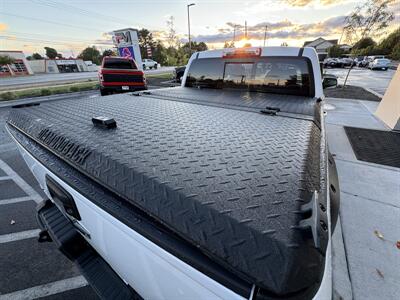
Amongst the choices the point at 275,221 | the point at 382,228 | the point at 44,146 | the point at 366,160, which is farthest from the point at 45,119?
the point at 366,160

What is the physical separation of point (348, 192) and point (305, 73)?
194 centimetres

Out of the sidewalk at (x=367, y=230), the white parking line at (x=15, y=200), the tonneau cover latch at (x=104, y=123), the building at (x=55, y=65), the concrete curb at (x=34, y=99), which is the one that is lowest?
the building at (x=55, y=65)

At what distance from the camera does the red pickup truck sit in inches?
340

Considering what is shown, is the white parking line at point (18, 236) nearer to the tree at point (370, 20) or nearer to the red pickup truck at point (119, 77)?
the red pickup truck at point (119, 77)

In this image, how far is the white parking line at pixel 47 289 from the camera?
6.07 feet

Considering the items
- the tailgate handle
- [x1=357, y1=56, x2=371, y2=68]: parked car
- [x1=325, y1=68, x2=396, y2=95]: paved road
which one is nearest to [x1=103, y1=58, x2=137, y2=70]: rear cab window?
the tailgate handle

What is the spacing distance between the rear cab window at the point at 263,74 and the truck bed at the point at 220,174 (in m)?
1.21

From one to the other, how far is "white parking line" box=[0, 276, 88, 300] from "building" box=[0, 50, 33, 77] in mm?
56829

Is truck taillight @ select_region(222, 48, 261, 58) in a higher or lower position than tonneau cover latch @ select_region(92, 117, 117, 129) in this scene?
higher

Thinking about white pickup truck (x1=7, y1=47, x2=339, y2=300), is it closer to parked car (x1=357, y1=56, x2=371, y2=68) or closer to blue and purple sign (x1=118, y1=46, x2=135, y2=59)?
blue and purple sign (x1=118, y1=46, x2=135, y2=59)

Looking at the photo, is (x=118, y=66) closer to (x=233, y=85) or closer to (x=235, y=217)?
(x=233, y=85)

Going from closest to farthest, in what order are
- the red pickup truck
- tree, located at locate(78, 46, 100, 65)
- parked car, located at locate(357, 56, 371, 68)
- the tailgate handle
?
the tailgate handle, the red pickup truck, parked car, located at locate(357, 56, 371, 68), tree, located at locate(78, 46, 100, 65)

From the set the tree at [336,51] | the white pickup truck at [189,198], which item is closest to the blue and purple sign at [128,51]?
the white pickup truck at [189,198]

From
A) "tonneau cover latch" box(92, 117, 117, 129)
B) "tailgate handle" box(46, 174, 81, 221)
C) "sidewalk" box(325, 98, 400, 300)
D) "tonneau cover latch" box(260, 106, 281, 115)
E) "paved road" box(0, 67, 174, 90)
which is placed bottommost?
"paved road" box(0, 67, 174, 90)
